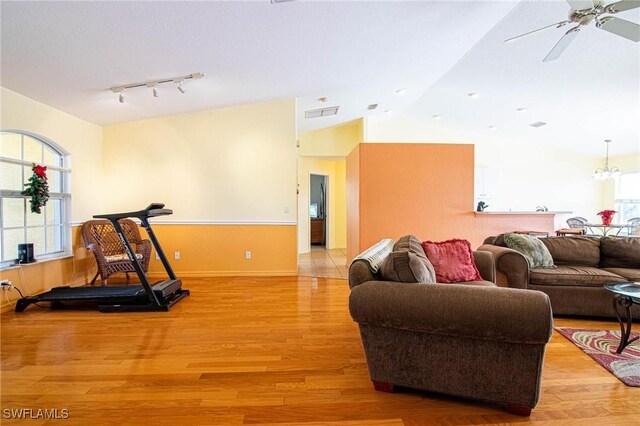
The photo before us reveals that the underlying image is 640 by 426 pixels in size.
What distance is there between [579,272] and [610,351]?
959mm

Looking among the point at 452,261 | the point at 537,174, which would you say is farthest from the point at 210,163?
the point at 537,174

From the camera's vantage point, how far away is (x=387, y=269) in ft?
6.50

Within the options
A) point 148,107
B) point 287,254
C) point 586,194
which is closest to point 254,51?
point 148,107

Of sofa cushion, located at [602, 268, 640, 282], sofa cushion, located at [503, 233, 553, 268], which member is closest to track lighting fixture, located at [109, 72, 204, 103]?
sofa cushion, located at [503, 233, 553, 268]

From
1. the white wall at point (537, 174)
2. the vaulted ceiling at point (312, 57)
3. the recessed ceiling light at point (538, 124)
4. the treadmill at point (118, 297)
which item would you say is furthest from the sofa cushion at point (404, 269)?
the white wall at point (537, 174)

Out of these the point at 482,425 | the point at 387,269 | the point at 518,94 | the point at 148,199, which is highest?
the point at 518,94

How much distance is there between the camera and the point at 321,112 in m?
6.19

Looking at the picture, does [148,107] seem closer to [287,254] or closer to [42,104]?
[42,104]

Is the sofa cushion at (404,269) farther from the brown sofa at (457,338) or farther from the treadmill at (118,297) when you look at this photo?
the treadmill at (118,297)

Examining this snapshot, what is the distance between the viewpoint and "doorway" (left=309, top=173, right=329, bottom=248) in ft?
30.3

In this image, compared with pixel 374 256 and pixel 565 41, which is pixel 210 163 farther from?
pixel 565 41

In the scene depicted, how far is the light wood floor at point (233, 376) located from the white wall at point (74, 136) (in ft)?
6.14

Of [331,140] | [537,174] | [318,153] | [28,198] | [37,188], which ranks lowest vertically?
[28,198]

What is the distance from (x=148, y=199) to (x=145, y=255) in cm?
106
